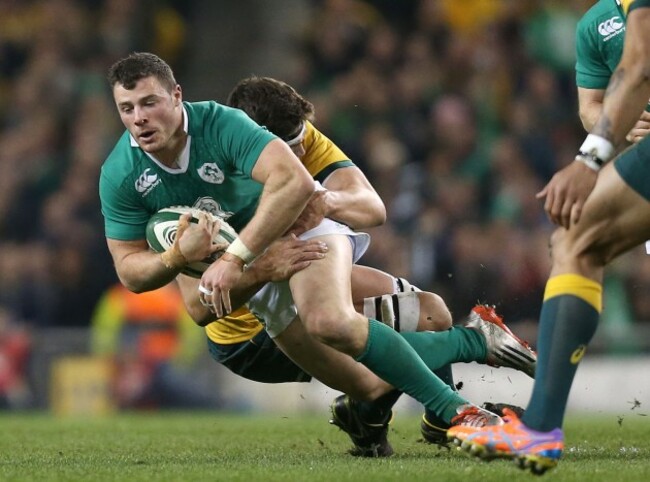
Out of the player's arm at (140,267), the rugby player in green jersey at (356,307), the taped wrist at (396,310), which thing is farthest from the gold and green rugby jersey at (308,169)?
the player's arm at (140,267)

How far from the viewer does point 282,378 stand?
7.23 meters

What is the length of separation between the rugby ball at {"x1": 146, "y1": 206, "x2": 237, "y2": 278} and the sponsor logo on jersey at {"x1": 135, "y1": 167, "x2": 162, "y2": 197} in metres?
0.11

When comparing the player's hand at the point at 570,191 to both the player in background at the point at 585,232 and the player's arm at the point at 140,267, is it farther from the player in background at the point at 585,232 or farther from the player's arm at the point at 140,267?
the player's arm at the point at 140,267

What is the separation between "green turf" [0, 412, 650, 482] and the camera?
5121 mm

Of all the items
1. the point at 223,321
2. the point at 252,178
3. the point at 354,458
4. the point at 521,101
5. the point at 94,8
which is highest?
the point at 94,8

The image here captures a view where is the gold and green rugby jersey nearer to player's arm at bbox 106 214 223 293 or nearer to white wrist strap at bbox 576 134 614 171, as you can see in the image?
player's arm at bbox 106 214 223 293

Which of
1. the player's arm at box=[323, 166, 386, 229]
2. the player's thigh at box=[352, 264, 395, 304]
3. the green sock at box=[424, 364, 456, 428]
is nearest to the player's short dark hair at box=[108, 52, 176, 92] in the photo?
the player's arm at box=[323, 166, 386, 229]

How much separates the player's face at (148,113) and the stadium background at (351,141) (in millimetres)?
5371

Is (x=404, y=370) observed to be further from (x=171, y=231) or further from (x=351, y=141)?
(x=351, y=141)

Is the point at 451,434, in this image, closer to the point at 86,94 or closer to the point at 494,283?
the point at 494,283

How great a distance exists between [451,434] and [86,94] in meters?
10.7

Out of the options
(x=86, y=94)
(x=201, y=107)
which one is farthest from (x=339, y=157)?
(x=86, y=94)

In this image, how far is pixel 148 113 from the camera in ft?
19.4

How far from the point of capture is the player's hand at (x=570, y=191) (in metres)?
4.55
